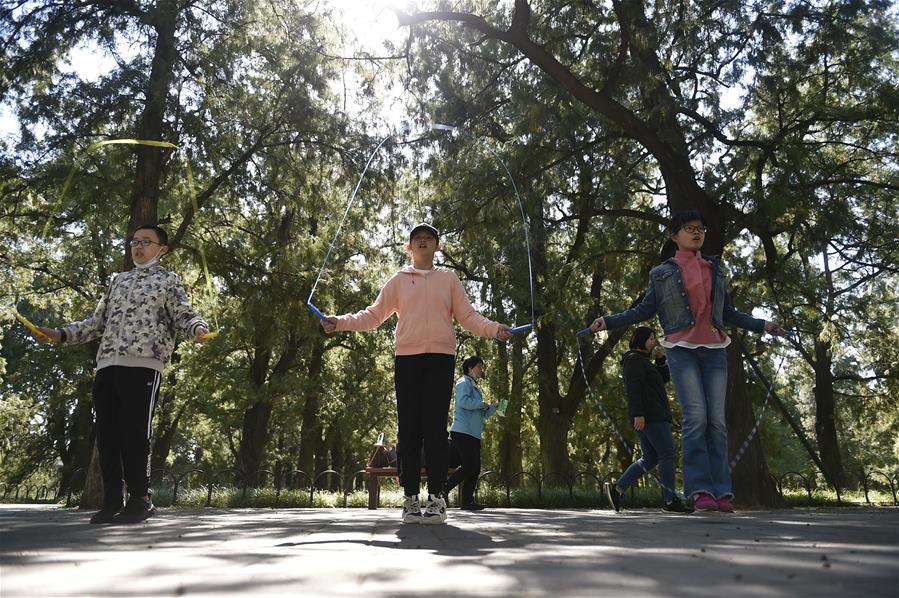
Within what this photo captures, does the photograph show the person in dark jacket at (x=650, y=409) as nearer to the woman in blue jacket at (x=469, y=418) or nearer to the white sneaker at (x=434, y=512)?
the woman in blue jacket at (x=469, y=418)

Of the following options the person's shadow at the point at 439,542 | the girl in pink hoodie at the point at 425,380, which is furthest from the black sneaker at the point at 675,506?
the person's shadow at the point at 439,542

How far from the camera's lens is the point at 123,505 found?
6129mm

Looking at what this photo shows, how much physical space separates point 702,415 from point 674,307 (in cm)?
90

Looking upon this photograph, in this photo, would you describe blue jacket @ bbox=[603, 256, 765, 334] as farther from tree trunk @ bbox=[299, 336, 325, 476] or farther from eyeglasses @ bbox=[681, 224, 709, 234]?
tree trunk @ bbox=[299, 336, 325, 476]

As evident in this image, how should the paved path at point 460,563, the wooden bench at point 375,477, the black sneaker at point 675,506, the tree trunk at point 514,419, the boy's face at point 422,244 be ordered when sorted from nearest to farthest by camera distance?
the paved path at point 460,563 → the boy's face at point 422,244 → the black sneaker at point 675,506 → the wooden bench at point 375,477 → the tree trunk at point 514,419

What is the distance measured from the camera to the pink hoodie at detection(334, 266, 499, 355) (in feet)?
19.7

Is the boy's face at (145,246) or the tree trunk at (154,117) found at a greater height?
the tree trunk at (154,117)

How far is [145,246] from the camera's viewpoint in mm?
6426

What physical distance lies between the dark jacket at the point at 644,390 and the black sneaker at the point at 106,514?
4843 mm

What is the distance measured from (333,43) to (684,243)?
8.89 m

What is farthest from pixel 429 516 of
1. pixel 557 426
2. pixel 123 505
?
pixel 557 426

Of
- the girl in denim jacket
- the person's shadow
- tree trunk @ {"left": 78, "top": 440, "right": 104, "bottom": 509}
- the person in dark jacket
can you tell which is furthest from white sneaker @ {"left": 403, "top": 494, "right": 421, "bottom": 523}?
tree trunk @ {"left": 78, "top": 440, "right": 104, "bottom": 509}

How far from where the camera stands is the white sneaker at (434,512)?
588cm

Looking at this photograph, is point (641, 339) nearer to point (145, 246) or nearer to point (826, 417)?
point (145, 246)
